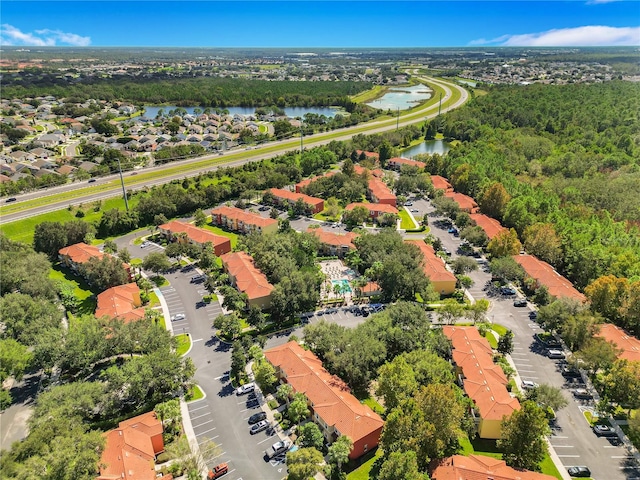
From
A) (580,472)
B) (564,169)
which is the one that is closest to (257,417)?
(580,472)

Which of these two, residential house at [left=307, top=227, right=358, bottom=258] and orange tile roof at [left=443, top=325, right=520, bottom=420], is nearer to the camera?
orange tile roof at [left=443, top=325, right=520, bottom=420]

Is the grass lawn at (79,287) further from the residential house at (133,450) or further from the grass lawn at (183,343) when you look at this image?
the residential house at (133,450)

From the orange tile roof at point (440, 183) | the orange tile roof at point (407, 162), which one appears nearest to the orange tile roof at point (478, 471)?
the orange tile roof at point (440, 183)

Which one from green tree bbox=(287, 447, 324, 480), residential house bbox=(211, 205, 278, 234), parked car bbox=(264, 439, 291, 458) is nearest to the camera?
green tree bbox=(287, 447, 324, 480)

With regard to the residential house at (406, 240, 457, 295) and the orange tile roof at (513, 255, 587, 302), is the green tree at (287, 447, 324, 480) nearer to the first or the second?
the residential house at (406, 240, 457, 295)

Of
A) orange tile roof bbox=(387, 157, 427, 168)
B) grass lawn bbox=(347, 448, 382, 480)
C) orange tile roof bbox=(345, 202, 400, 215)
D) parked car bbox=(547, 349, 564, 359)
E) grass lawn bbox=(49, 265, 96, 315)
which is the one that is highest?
orange tile roof bbox=(387, 157, 427, 168)

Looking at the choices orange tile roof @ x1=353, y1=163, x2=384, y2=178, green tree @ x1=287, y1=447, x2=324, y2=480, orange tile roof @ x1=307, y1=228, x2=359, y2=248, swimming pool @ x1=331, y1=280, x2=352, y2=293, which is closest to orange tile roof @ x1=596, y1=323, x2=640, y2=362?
swimming pool @ x1=331, y1=280, x2=352, y2=293
